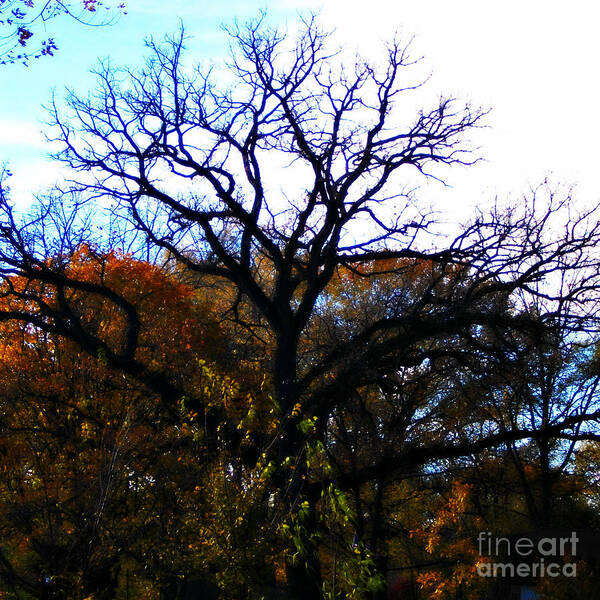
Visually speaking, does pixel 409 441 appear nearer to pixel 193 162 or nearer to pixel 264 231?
pixel 264 231

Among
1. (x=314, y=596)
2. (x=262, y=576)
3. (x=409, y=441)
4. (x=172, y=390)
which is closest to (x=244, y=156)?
(x=172, y=390)

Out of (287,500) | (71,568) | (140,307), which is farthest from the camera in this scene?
(140,307)

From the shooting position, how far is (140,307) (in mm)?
24484

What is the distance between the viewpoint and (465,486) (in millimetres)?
19719

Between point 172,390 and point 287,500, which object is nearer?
point 287,500

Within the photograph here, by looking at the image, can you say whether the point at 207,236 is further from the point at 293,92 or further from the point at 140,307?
the point at 140,307

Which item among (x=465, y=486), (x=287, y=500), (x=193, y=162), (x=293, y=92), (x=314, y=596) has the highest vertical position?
(x=293, y=92)

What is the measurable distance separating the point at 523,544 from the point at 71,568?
12.0 meters

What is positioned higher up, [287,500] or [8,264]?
[8,264]

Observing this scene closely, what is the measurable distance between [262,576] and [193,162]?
10590mm

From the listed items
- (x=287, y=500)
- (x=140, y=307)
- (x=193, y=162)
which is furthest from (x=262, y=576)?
(x=140, y=307)

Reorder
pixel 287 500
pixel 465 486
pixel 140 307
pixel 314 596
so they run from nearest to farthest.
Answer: pixel 287 500 < pixel 314 596 < pixel 465 486 < pixel 140 307

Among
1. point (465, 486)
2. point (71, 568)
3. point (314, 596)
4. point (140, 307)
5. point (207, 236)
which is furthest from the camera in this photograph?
point (140, 307)

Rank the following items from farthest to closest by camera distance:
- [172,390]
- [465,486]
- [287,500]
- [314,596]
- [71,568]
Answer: [465,486] → [172,390] → [314,596] → [71,568] → [287,500]
